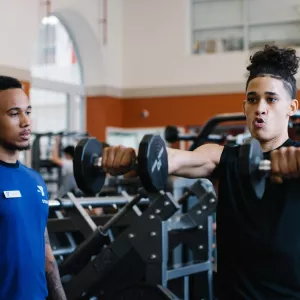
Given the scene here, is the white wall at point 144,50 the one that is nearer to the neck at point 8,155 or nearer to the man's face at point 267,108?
the neck at point 8,155

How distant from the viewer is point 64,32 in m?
10.3

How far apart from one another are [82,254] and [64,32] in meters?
7.34

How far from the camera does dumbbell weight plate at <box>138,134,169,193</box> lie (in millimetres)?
1444

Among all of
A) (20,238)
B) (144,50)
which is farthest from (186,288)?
(144,50)

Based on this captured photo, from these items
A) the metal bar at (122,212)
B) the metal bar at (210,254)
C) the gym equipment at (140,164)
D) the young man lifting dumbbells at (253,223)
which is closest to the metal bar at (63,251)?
the metal bar at (122,212)

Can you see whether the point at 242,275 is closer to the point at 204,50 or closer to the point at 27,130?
the point at 27,130

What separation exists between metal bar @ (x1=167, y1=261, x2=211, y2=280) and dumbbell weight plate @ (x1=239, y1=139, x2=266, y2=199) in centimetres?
200

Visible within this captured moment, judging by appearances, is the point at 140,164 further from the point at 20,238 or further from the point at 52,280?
the point at 52,280

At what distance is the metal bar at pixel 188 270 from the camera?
339 cm

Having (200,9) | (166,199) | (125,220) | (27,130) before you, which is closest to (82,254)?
(125,220)

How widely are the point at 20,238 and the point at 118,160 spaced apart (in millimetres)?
654

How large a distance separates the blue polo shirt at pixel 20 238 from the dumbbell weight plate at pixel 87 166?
1.78 ft

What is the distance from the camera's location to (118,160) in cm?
155

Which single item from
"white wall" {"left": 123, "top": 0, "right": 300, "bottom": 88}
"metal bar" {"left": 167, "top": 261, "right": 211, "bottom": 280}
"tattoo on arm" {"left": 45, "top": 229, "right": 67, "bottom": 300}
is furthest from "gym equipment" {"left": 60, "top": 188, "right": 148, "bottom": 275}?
"white wall" {"left": 123, "top": 0, "right": 300, "bottom": 88}
